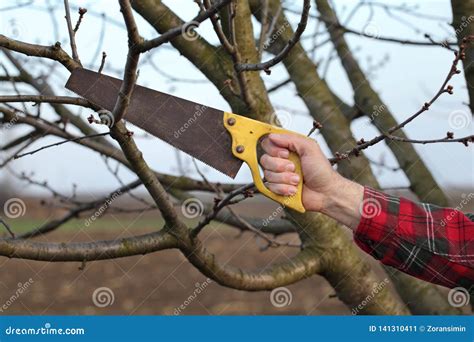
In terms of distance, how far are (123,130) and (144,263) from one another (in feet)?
48.3

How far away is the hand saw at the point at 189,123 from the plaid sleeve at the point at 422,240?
41cm

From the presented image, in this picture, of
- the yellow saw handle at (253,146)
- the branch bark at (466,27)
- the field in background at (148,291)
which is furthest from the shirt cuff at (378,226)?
the field in background at (148,291)

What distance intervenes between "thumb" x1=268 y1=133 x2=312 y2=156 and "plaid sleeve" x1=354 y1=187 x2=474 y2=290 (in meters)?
0.30

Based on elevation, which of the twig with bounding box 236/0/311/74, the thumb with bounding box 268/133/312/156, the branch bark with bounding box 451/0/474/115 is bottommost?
the thumb with bounding box 268/133/312/156

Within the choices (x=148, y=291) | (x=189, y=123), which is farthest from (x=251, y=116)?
(x=148, y=291)

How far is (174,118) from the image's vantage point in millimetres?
2721

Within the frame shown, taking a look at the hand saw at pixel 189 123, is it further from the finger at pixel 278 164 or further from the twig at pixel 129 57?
the twig at pixel 129 57

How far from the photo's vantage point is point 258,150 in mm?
2479

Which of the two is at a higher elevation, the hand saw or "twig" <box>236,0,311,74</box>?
"twig" <box>236,0,311,74</box>

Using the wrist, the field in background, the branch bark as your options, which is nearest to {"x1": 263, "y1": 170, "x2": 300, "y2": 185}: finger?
the wrist

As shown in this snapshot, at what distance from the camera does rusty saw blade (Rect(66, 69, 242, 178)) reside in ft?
8.51

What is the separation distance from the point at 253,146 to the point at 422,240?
0.71 metres

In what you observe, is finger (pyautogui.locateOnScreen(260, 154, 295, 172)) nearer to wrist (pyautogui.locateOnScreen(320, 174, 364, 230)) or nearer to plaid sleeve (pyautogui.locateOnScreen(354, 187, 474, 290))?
wrist (pyautogui.locateOnScreen(320, 174, 364, 230))

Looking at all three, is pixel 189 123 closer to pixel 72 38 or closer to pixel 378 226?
pixel 72 38
